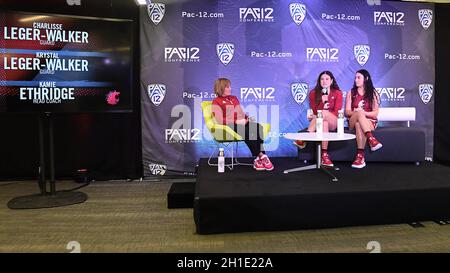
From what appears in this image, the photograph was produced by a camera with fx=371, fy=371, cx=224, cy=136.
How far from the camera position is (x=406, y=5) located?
17.1ft

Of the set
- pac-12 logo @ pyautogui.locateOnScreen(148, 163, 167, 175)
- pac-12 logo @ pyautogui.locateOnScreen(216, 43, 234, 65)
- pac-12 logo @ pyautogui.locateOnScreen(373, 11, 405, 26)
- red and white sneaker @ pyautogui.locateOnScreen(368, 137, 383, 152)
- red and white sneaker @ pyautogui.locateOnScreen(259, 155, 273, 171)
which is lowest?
pac-12 logo @ pyautogui.locateOnScreen(148, 163, 167, 175)

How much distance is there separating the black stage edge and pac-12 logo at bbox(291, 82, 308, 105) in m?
1.95

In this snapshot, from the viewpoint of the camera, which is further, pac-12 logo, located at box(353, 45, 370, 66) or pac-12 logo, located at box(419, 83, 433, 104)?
pac-12 logo, located at box(419, 83, 433, 104)

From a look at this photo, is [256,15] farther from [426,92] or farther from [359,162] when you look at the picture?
[426,92]

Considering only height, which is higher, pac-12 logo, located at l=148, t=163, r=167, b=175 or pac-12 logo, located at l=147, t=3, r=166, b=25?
pac-12 logo, located at l=147, t=3, r=166, b=25

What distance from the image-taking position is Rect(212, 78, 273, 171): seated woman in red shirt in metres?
3.93

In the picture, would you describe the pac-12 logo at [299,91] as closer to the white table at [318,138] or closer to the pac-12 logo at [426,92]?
the white table at [318,138]

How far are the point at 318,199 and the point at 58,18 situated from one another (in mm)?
2936

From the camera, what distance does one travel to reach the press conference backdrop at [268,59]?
485 centimetres

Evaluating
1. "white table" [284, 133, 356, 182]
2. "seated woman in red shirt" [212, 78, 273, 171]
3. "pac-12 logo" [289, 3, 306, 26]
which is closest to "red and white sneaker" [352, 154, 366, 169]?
"white table" [284, 133, 356, 182]

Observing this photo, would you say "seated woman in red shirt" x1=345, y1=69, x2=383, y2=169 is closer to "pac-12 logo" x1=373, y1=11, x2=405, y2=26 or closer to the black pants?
the black pants

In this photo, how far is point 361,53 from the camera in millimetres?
5148

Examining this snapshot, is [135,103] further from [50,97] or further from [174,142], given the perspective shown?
[50,97]
